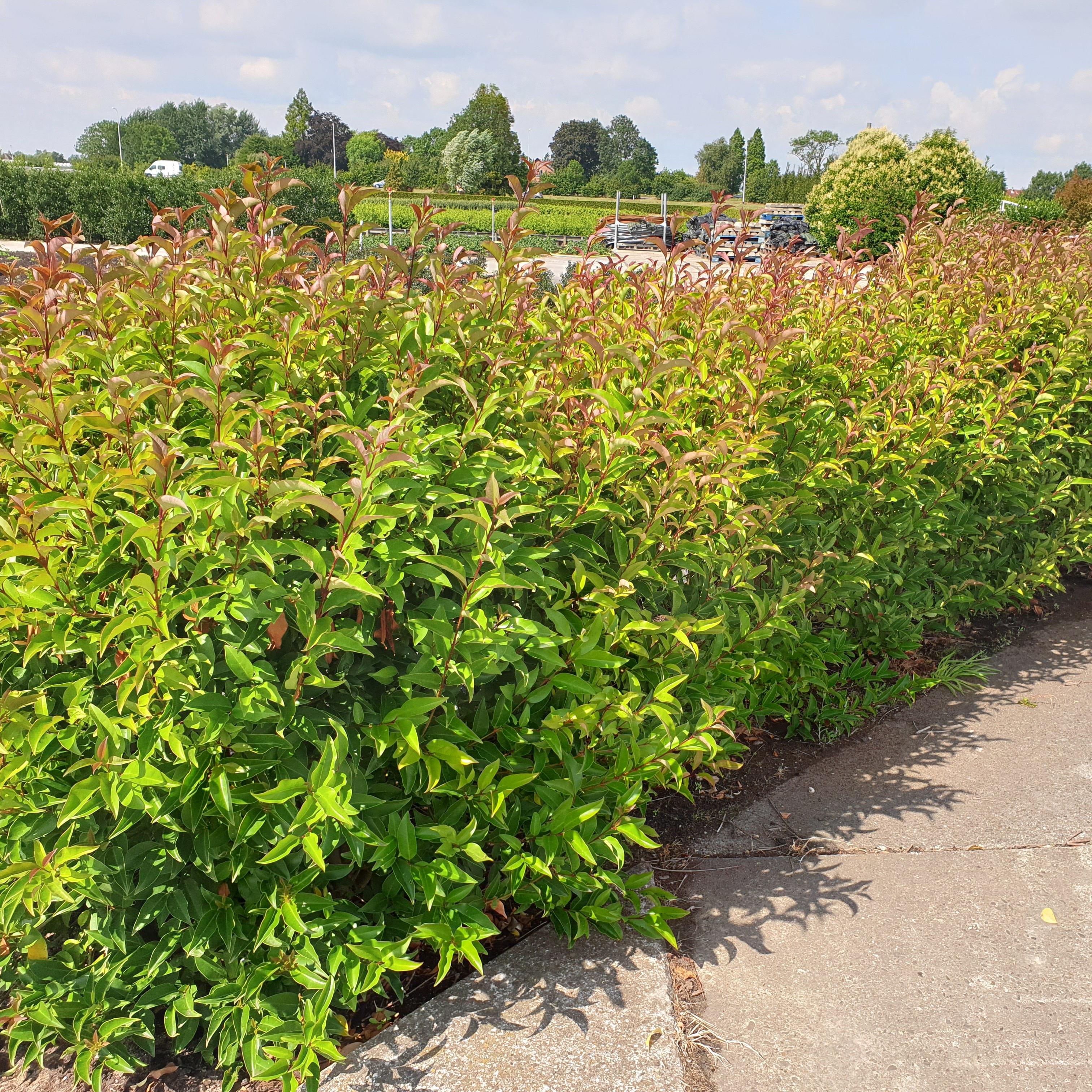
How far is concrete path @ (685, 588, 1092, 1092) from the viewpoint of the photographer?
2.04 metres

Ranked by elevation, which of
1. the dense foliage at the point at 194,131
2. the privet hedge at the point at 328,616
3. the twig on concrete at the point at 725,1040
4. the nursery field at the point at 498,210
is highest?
the dense foliage at the point at 194,131

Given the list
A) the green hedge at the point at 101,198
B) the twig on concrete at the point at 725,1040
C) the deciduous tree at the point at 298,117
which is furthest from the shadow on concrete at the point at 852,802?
the deciduous tree at the point at 298,117

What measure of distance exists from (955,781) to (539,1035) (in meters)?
1.91

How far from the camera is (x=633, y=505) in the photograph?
2.38m

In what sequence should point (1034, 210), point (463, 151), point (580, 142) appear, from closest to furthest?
point (1034, 210), point (463, 151), point (580, 142)

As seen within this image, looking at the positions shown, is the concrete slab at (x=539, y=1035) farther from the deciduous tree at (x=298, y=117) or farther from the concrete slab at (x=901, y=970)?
the deciduous tree at (x=298, y=117)

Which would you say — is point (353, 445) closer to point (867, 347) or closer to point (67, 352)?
point (67, 352)

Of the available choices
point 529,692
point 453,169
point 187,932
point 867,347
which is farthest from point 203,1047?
point 453,169

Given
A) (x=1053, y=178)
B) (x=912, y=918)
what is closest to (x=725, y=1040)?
(x=912, y=918)

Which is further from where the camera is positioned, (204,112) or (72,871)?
(204,112)

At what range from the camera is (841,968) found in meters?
2.28

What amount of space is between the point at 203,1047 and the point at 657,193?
9953 cm

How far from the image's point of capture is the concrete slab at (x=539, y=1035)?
1.86 meters

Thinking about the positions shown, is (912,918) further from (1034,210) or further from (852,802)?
(1034,210)
